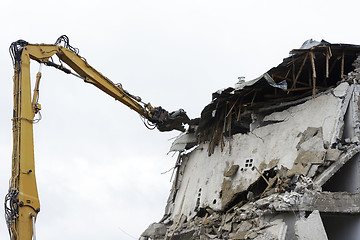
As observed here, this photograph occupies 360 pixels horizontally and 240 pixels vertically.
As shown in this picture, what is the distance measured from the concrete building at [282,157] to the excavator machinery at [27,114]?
394 centimetres

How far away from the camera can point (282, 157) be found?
13.7 meters

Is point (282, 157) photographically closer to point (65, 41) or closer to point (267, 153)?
point (267, 153)

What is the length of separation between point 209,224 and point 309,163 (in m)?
3.48

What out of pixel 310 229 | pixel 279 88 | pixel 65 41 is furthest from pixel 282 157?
pixel 65 41

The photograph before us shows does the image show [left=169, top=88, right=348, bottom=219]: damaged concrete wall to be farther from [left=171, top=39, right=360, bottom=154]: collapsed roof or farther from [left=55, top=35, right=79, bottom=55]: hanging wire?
[left=55, top=35, right=79, bottom=55]: hanging wire

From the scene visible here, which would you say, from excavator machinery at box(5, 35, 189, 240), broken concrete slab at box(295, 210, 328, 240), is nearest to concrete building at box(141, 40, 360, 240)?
broken concrete slab at box(295, 210, 328, 240)

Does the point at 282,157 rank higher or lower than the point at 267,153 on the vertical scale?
lower

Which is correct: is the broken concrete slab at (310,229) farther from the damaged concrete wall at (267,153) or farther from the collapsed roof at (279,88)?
the collapsed roof at (279,88)

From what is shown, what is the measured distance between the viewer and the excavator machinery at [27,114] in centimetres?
1080

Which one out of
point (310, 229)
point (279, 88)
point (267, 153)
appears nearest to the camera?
point (310, 229)

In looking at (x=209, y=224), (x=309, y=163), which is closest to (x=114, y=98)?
(x=209, y=224)

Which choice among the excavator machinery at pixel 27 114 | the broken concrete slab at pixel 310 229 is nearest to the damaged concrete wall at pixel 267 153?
the broken concrete slab at pixel 310 229

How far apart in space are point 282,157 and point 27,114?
6597 mm

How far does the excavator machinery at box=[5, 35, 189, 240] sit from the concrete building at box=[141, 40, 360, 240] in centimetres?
394
